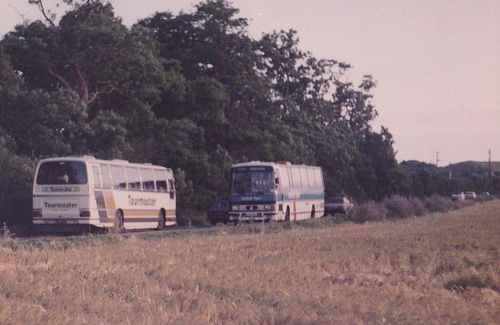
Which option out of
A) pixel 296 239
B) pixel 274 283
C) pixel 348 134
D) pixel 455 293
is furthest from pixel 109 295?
pixel 348 134

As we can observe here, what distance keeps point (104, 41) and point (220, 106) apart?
42.1 ft

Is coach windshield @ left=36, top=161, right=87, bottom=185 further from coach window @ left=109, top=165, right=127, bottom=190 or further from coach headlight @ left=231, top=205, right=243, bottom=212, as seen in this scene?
coach headlight @ left=231, top=205, right=243, bottom=212

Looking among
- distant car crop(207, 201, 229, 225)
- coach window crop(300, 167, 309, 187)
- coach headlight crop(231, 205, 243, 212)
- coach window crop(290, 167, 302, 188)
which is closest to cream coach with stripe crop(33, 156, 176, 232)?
coach headlight crop(231, 205, 243, 212)

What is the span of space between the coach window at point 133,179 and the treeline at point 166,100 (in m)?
4.36

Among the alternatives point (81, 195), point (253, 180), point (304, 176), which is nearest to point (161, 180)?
point (253, 180)

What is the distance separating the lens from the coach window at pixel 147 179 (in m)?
35.6

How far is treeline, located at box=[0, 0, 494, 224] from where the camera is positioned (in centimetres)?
3953

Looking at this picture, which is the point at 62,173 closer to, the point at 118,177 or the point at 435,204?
the point at 118,177

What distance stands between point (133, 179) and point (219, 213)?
938 cm

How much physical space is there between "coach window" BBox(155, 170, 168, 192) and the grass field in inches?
628

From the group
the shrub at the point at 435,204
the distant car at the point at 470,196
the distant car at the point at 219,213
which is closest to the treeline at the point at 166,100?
the distant car at the point at 219,213

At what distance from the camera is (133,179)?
3425 cm

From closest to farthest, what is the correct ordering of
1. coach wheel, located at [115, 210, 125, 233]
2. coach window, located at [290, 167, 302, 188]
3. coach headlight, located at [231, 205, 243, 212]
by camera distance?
1. coach wheel, located at [115, 210, 125, 233]
2. coach headlight, located at [231, 205, 243, 212]
3. coach window, located at [290, 167, 302, 188]

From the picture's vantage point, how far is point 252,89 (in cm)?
5838
